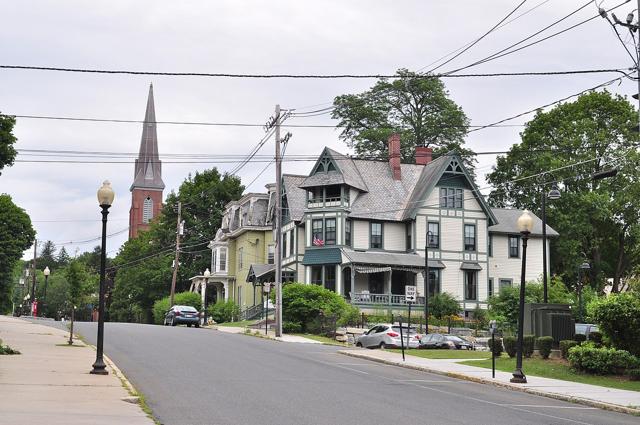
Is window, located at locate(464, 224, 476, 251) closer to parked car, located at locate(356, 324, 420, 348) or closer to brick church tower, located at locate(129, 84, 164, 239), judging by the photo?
parked car, located at locate(356, 324, 420, 348)

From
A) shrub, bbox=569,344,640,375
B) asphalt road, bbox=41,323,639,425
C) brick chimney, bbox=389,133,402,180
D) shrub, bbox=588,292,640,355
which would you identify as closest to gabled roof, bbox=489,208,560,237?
brick chimney, bbox=389,133,402,180

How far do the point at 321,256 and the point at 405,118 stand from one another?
20.9 metres

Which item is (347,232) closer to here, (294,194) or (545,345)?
(294,194)

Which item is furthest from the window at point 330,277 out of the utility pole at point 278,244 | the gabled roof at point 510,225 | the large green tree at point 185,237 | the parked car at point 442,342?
the large green tree at point 185,237

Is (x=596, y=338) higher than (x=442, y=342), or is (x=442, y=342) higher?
(x=596, y=338)

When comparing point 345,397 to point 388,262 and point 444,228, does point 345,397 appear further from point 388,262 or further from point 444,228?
point 444,228

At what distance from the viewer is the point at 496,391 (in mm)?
20391

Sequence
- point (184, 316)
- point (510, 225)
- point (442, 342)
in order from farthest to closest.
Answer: point (510, 225) → point (184, 316) → point (442, 342)

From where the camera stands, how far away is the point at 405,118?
73625 mm

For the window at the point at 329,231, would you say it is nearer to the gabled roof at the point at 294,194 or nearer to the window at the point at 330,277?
the window at the point at 330,277

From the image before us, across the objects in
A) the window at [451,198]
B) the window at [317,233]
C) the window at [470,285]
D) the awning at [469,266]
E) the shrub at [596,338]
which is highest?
the window at [451,198]

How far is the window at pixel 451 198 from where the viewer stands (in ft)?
195

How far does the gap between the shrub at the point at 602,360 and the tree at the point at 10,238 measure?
46248 mm

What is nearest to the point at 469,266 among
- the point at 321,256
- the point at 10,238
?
the point at 321,256
